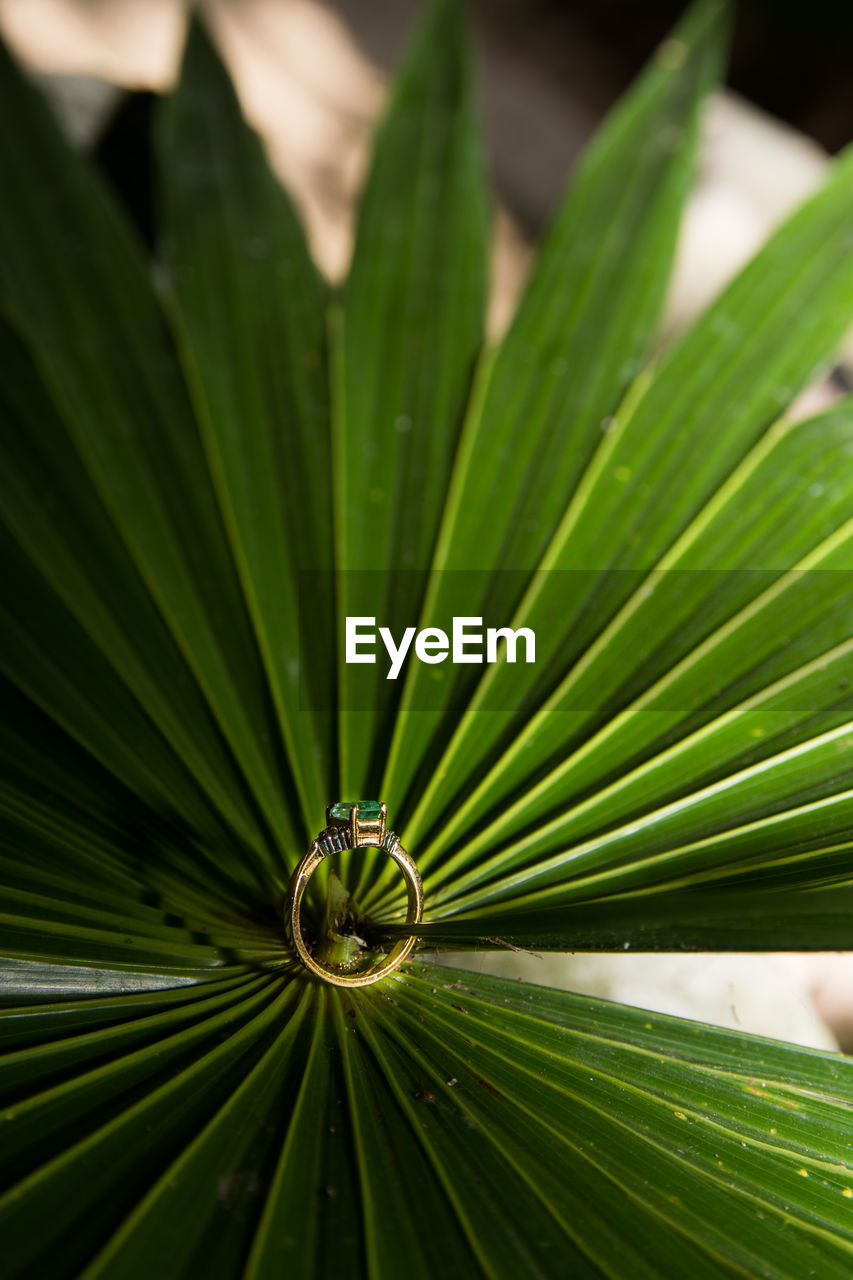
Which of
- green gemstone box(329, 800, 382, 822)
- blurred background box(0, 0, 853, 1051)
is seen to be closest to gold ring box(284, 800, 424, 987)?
green gemstone box(329, 800, 382, 822)

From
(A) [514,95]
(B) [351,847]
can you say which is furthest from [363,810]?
(A) [514,95]

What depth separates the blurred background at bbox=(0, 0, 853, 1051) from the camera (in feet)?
5.85

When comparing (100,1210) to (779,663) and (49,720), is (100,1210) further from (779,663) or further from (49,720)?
(779,663)

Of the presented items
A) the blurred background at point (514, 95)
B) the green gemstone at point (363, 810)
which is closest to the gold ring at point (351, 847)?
the green gemstone at point (363, 810)

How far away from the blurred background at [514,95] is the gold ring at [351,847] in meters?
0.69

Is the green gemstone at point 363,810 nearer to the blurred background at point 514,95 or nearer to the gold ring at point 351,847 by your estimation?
the gold ring at point 351,847

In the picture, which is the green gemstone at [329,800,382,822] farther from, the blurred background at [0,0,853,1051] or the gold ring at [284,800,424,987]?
the blurred background at [0,0,853,1051]

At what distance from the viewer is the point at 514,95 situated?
10.7ft

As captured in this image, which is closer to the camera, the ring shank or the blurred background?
the ring shank

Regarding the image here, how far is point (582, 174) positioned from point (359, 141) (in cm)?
242

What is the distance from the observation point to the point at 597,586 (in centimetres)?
66

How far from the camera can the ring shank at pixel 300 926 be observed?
1.69 ft

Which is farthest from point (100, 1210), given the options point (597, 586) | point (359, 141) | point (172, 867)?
point (359, 141)

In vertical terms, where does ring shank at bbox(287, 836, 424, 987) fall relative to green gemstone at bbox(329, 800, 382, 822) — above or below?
below
